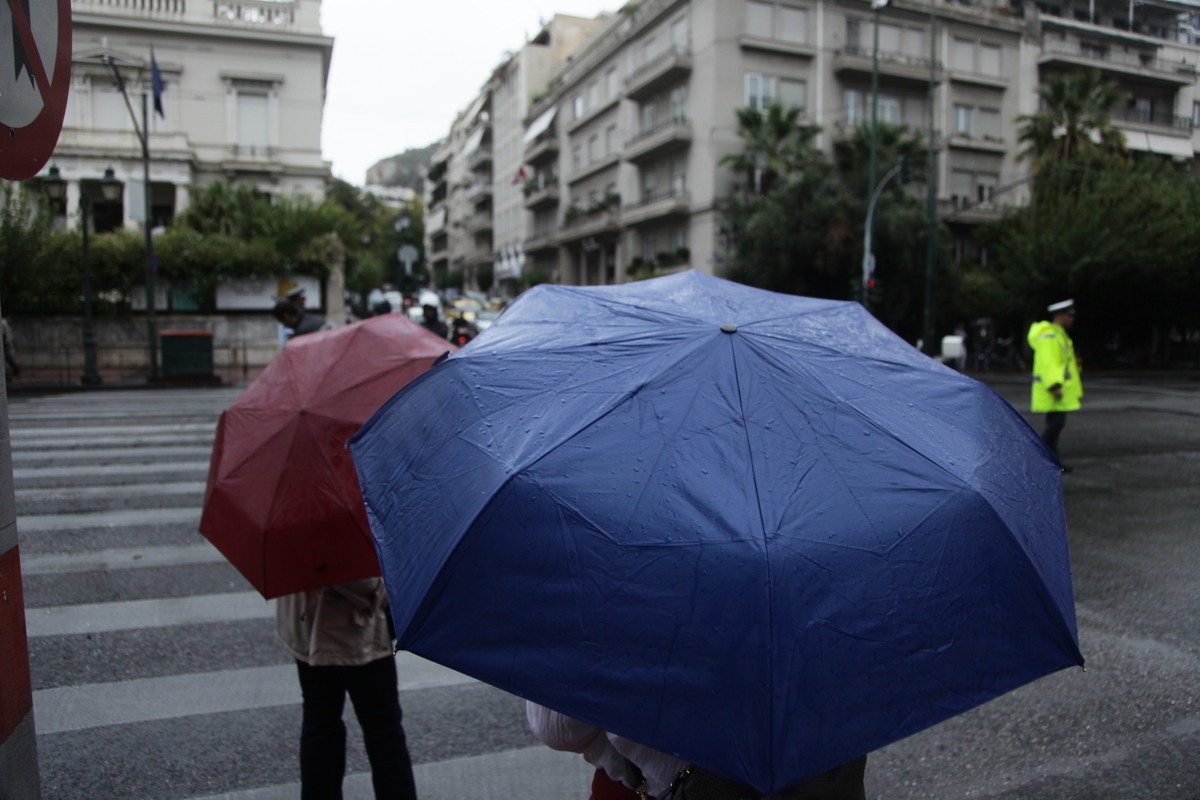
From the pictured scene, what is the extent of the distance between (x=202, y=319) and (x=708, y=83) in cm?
2192

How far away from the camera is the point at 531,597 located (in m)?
1.47

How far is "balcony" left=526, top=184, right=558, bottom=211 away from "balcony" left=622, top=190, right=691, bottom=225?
12758 mm

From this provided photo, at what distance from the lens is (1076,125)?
114 ft

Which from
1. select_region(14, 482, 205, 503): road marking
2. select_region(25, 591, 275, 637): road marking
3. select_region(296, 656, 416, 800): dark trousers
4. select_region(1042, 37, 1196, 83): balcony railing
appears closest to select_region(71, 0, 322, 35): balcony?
select_region(1042, 37, 1196, 83): balcony railing

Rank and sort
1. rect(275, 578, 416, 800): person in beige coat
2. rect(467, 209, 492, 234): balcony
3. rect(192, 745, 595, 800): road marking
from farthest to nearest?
rect(467, 209, 492, 234): balcony, rect(192, 745, 595, 800): road marking, rect(275, 578, 416, 800): person in beige coat

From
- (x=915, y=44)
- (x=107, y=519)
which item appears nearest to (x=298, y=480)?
(x=107, y=519)

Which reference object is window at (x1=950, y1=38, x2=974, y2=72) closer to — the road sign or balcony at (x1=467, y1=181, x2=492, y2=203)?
balcony at (x1=467, y1=181, x2=492, y2=203)

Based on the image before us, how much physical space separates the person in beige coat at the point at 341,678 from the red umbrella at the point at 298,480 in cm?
22

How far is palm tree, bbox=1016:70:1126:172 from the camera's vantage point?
110ft

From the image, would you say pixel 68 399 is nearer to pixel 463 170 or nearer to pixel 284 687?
pixel 284 687

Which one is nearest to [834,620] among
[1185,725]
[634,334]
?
[634,334]

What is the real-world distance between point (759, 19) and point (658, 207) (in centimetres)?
869

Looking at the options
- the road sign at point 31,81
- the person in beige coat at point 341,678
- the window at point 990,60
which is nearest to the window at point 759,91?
the window at point 990,60

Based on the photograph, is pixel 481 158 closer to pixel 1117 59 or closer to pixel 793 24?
pixel 793 24
